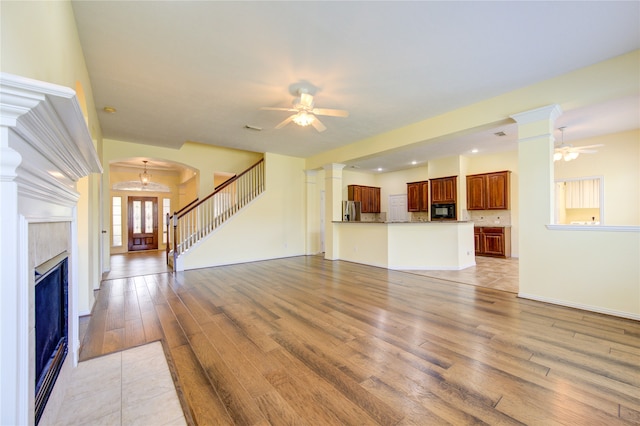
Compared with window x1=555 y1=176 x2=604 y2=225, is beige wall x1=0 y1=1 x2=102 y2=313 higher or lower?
higher

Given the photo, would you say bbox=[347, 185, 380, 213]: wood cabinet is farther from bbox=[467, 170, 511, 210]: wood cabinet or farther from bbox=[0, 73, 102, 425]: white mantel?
bbox=[0, 73, 102, 425]: white mantel

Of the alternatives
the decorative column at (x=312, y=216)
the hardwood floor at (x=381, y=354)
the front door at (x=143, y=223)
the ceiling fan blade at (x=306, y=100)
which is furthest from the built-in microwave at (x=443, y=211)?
the front door at (x=143, y=223)

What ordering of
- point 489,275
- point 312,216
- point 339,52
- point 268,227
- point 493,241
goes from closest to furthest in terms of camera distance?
point 339,52, point 489,275, point 268,227, point 493,241, point 312,216

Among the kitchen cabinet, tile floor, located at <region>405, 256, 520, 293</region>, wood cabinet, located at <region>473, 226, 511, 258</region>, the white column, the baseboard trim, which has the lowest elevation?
tile floor, located at <region>405, 256, 520, 293</region>

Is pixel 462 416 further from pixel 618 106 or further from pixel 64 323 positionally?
pixel 618 106

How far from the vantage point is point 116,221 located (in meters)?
8.99

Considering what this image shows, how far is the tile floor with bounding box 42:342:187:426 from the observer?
156cm

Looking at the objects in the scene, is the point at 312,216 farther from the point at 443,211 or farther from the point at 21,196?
the point at 21,196

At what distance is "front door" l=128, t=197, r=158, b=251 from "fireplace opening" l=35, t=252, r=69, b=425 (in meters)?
8.73

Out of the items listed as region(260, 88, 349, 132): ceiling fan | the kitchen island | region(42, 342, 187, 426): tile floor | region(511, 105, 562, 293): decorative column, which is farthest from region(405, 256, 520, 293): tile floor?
region(42, 342, 187, 426): tile floor

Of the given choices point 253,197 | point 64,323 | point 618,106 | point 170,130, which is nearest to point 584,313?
point 618,106

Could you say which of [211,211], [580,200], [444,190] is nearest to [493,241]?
[444,190]

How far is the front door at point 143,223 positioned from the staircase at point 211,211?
11.8ft

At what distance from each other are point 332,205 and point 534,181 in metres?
4.31
